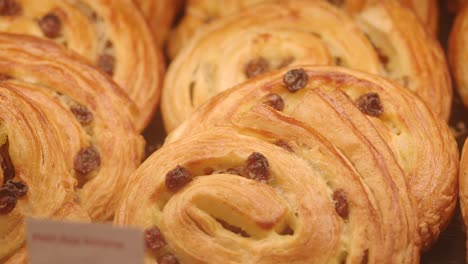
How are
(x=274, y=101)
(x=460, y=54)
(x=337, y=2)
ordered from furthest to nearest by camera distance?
(x=337, y=2), (x=460, y=54), (x=274, y=101)

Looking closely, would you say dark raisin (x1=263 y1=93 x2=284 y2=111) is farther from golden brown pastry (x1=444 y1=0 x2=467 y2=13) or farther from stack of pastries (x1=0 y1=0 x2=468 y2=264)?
golden brown pastry (x1=444 y1=0 x2=467 y2=13)

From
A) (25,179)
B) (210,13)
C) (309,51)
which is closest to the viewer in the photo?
(25,179)

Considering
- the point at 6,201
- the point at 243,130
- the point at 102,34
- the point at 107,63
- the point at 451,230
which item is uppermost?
the point at 102,34

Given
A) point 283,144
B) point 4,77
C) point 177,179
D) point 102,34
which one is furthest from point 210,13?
point 177,179

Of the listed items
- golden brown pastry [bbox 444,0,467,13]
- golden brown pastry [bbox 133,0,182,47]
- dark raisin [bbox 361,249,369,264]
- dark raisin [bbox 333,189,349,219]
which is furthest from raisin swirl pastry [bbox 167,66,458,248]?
golden brown pastry [bbox 444,0,467,13]

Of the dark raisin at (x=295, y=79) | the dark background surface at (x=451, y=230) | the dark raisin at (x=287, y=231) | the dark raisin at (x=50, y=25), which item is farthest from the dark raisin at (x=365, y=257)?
the dark raisin at (x=50, y=25)

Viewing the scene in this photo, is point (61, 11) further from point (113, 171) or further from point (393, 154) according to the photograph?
point (393, 154)

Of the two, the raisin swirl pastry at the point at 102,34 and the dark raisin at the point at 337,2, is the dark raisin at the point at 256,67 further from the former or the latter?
the dark raisin at the point at 337,2

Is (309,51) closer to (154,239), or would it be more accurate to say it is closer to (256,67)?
(256,67)
